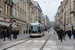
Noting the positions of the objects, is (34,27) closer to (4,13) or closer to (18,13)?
(4,13)

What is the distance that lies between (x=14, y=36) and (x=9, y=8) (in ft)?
36.7

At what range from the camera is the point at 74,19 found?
44.2m

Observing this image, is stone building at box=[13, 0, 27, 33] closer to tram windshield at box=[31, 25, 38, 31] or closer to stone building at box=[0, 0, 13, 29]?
stone building at box=[0, 0, 13, 29]

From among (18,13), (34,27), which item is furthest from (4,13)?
(18,13)

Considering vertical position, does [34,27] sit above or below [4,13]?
below

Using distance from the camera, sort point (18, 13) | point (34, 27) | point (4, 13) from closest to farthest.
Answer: point (34, 27), point (4, 13), point (18, 13)

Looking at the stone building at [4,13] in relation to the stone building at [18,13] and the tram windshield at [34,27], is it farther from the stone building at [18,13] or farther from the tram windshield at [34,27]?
the tram windshield at [34,27]

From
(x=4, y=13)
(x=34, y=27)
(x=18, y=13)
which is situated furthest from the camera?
(x=18, y=13)

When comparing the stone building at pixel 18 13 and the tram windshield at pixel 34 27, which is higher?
the stone building at pixel 18 13

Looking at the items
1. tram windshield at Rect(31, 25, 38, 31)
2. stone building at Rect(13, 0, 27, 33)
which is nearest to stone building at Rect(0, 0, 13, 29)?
stone building at Rect(13, 0, 27, 33)

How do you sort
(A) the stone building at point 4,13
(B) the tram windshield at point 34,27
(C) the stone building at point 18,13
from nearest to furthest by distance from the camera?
1. (A) the stone building at point 4,13
2. (B) the tram windshield at point 34,27
3. (C) the stone building at point 18,13

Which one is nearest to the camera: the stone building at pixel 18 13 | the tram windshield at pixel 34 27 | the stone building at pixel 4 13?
the stone building at pixel 4 13

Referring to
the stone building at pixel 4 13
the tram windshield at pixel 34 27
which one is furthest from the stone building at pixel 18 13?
the tram windshield at pixel 34 27

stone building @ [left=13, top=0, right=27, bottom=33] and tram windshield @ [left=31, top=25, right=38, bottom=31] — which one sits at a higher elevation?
stone building @ [left=13, top=0, right=27, bottom=33]
